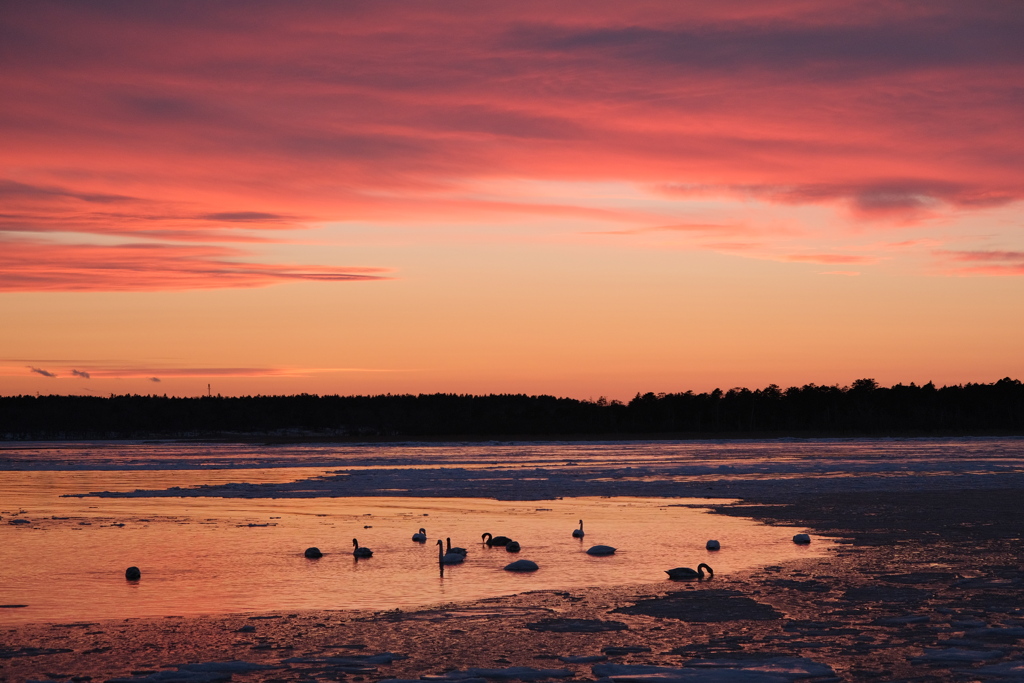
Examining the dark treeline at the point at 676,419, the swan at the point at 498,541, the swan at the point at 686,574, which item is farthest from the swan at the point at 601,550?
the dark treeline at the point at 676,419

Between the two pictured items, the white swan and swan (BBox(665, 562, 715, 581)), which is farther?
the white swan

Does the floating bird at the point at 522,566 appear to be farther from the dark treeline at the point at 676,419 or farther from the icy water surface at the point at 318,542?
the dark treeline at the point at 676,419

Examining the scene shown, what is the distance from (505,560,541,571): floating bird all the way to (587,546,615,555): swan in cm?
194

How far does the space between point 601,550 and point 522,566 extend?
2.35 m

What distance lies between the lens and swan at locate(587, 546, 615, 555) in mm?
20656

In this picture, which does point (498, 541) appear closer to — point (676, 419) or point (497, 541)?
→ point (497, 541)

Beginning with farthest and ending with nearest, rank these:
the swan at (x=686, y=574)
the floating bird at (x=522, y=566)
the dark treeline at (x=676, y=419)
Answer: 1. the dark treeline at (x=676, y=419)
2. the floating bird at (x=522, y=566)
3. the swan at (x=686, y=574)

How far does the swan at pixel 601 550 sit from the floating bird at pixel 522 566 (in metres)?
1.94

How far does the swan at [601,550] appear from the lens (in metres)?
20.7

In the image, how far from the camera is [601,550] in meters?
20.7

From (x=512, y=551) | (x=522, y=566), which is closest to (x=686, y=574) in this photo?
(x=522, y=566)

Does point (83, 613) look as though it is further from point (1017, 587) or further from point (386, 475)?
point (386, 475)

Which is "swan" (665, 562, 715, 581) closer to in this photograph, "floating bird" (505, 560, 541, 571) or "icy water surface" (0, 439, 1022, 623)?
"icy water surface" (0, 439, 1022, 623)

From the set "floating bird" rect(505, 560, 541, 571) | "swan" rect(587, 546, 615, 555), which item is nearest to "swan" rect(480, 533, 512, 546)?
A: "swan" rect(587, 546, 615, 555)
